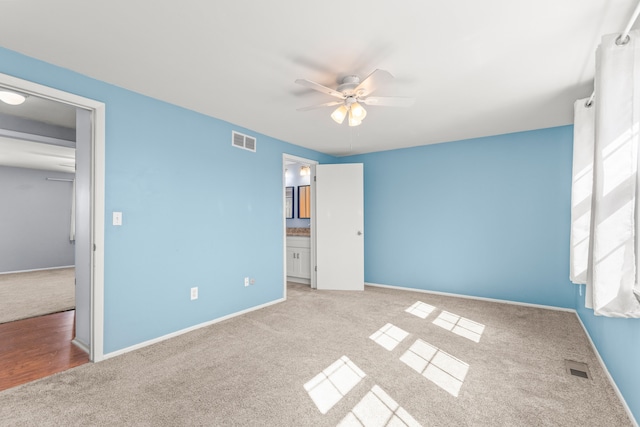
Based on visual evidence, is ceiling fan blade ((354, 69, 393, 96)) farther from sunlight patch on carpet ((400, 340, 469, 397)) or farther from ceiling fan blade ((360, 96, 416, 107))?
sunlight patch on carpet ((400, 340, 469, 397))

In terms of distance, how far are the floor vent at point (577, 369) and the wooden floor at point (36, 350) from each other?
3848 mm

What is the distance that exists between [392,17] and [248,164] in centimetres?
252

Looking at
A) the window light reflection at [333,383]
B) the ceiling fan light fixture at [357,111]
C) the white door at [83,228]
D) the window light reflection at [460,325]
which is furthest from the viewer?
the window light reflection at [460,325]

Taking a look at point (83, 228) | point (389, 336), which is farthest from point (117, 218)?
point (389, 336)

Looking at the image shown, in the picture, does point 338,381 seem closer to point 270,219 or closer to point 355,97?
point 355,97

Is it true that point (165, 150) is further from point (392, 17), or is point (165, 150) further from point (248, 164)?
point (392, 17)

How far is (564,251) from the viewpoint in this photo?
3.73m

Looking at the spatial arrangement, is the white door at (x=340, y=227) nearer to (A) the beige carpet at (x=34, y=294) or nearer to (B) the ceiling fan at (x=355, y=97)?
(B) the ceiling fan at (x=355, y=97)

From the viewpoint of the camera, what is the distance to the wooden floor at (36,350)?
2232 mm

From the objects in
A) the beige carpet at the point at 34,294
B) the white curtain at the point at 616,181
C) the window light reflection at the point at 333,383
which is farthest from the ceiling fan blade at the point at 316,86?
the beige carpet at the point at 34,294

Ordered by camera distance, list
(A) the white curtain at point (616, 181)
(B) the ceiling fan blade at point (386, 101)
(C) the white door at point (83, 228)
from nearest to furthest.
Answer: (A) the white curtain at point (616, 181)
(B) the ceiling fan blade at point (386, 101)
(C) the white door at point (83, 228)

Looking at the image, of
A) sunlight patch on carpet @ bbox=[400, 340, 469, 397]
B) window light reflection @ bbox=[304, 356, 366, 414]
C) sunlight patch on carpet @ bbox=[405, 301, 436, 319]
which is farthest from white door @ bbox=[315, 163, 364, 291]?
window light reflection @ bbox=[304, 356, 366, 414]

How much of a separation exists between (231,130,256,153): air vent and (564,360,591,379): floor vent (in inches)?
150

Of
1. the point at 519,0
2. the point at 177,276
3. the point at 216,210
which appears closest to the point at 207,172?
the point at 216,210
